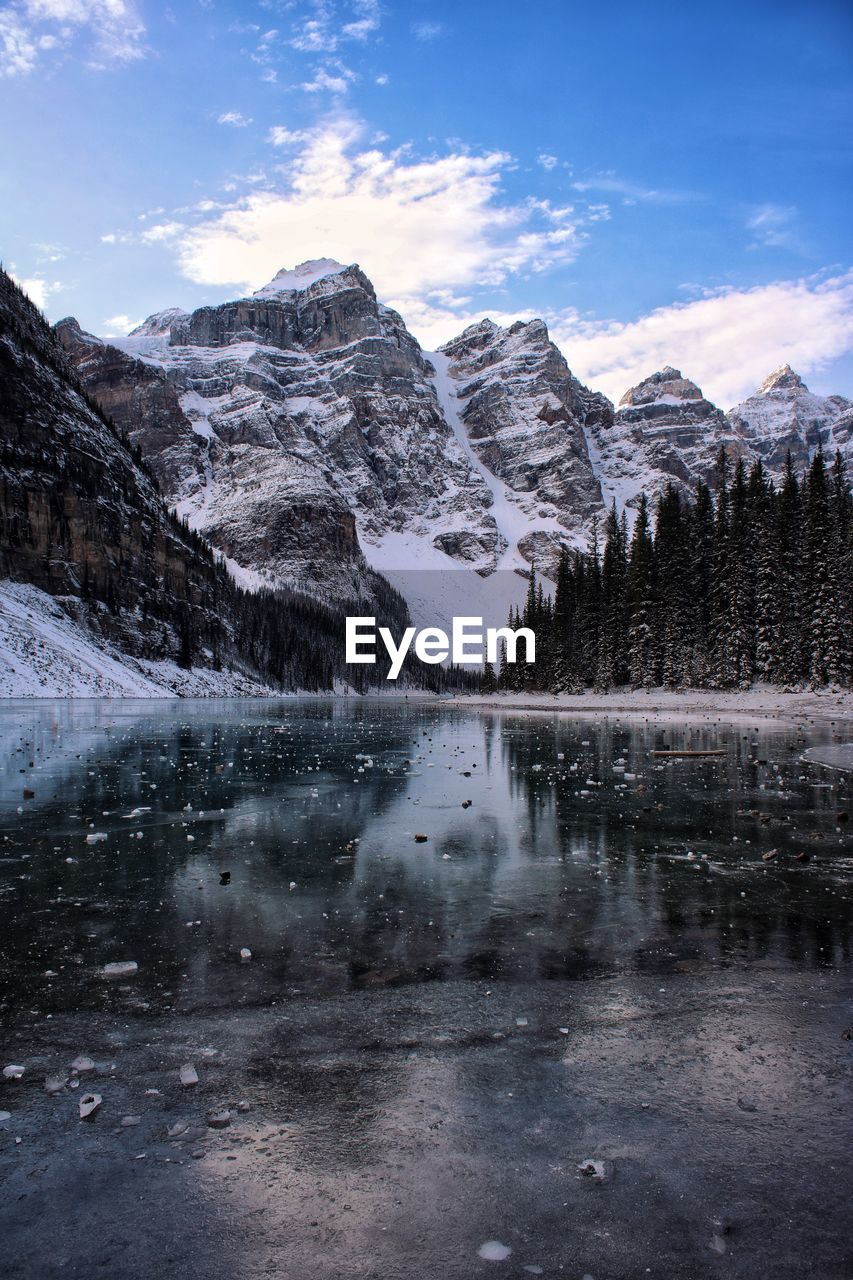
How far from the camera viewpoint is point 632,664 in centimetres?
6919

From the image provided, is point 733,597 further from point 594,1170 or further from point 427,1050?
point 594,1170

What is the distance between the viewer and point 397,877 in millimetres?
9031

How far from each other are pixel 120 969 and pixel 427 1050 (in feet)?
9.54

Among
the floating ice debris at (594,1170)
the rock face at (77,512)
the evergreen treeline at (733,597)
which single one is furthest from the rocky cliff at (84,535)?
the floating ice debris at (594,1170)

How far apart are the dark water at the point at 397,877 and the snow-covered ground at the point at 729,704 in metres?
27.6

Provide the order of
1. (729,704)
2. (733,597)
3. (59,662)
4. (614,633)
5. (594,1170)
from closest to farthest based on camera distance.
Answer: (594,1170) < (729,704) < (733,597) < (59,662) < (614,633)

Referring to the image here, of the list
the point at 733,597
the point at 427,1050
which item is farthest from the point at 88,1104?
the point at 733,597

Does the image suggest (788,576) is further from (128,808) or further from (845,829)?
(128,808)

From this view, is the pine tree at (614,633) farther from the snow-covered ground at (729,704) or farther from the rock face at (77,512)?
the rock face at (77,512)

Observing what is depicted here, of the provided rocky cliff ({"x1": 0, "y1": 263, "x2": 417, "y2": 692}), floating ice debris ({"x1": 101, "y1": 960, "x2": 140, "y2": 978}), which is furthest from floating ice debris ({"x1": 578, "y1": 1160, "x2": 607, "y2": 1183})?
rocky cliff ({"x1": 0, "y1": 263, "x2": 417, "y2": 692})

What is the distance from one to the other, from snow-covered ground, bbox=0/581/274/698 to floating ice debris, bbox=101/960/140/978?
58.7 metres

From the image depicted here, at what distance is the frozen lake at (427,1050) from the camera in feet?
10.3

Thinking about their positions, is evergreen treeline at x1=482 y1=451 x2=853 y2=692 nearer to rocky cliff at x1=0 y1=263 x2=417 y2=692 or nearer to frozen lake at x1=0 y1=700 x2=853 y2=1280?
frozen lake at x1=0 y1=700 x2=853 y2=1280

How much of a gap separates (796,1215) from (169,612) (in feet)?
351
